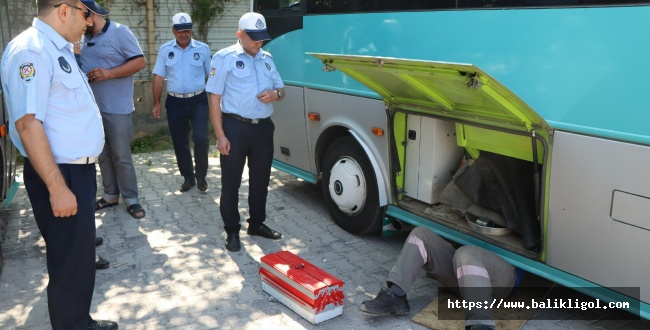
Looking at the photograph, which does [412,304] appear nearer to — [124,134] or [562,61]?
[562,61]

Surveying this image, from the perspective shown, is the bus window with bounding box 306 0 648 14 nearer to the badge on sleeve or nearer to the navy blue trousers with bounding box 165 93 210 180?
the navy blue trousers with bounding box 165 93 210 180

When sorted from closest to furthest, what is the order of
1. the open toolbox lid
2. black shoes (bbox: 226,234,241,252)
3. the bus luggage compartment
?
the open toolbox lid → the bus luggage compartment → black shoes (bbox: 226,234,241,252)

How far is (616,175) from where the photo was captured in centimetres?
310

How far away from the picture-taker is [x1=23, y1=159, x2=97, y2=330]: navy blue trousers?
2998 mm

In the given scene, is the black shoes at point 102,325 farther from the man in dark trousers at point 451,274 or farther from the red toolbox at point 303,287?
the man in dark trousers at point 451,274

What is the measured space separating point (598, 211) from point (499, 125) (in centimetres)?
77

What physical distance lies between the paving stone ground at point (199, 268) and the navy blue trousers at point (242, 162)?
0.35 meters

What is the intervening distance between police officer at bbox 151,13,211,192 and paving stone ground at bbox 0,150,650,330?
60 cm

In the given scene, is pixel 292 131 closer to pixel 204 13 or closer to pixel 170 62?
pixel 170 62

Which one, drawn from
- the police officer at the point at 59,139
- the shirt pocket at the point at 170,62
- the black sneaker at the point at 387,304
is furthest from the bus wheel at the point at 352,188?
the police officer at the point at 59,139

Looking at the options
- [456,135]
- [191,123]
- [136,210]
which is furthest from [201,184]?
[456,135]

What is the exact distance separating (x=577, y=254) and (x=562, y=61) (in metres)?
1.09

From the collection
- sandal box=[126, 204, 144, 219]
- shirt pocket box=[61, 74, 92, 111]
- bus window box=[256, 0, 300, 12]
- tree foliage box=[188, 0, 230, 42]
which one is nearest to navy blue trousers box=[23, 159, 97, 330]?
shirt pocket box=[61, 74, 92, 111]

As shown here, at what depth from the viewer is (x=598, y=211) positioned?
127 inches
